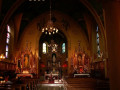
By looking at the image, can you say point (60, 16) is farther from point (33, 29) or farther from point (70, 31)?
point (33, 29)

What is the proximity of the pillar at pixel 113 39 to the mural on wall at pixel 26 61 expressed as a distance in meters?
→ 19.3

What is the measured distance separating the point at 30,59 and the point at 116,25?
19.6m

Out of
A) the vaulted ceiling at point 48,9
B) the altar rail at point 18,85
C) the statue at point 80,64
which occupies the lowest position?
the altar rail at point 18,85

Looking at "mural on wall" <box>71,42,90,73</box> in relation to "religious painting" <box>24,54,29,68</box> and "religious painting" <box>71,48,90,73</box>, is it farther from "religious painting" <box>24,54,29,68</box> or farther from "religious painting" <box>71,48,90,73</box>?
"religious painting" <box>24,54,29,68</box>

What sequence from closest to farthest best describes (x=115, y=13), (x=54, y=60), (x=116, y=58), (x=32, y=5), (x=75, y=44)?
(x=116, y=58) < (x=115, y=13) < (x=32, y=5) < (x=75, y=44) < (x=54, y=60)

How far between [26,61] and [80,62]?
8081 millimetres

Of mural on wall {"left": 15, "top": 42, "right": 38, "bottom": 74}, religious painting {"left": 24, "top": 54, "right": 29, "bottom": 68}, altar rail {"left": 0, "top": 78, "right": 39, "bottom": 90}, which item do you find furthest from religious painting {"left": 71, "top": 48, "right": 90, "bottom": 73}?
altar rail {"left": 0, "top": 78, "right": 39, "bottom": 90}

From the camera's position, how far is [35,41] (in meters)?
25.1

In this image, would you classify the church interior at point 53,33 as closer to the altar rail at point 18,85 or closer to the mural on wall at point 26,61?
the mural on wall at point 26,61

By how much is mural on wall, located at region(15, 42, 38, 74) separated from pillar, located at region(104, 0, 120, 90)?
19.3 m

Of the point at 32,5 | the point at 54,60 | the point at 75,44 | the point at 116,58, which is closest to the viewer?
the point at 116,58

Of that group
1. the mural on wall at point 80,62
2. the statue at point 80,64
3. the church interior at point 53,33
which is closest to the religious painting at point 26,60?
the church interior at point 53,33

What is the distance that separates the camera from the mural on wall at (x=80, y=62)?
22841 millimetres

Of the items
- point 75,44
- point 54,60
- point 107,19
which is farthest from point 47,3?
point 107,19
